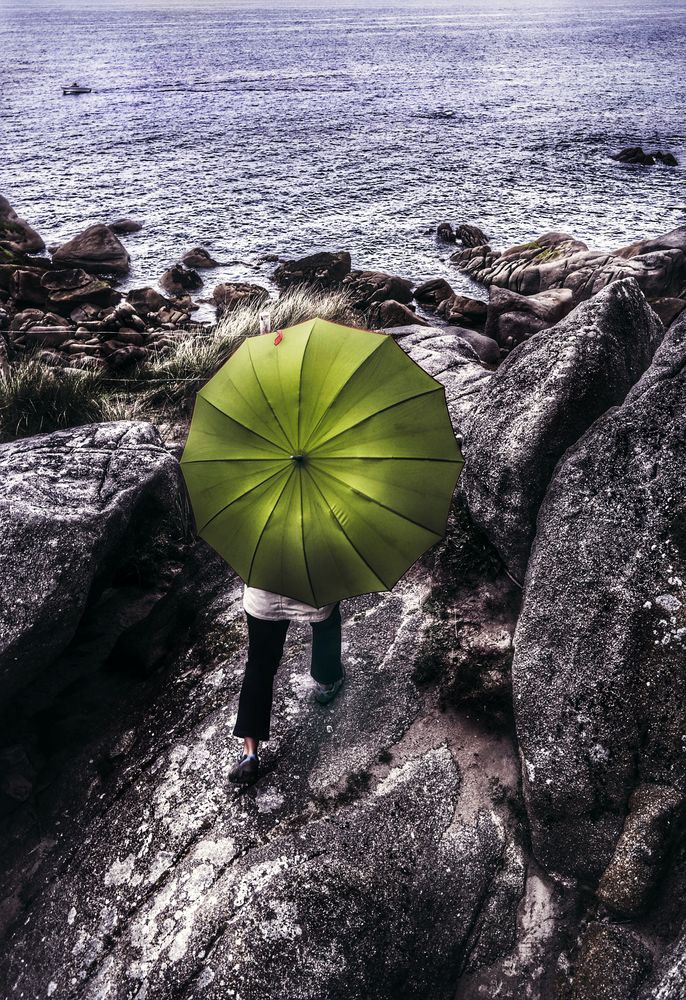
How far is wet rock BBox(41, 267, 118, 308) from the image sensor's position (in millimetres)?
17222

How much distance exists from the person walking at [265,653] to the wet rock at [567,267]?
12.3m

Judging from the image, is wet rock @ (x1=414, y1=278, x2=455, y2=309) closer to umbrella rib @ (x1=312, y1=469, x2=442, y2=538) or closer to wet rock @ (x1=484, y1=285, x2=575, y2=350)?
wet rock @ (x1=484, y1=285, x2=575, y2=350)

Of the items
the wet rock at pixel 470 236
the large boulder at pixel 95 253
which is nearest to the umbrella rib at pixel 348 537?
the large boulder at pixel 95 253

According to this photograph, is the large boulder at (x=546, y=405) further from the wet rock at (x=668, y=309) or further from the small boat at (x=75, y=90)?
the small boat at (x=75, y=90)

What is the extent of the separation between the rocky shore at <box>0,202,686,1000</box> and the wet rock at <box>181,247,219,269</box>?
15657 millimetres

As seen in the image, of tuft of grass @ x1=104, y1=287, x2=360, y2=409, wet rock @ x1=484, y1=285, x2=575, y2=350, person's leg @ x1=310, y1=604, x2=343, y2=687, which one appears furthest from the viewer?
wet rock @ x1=484, y1=285, x2=575, y2=350

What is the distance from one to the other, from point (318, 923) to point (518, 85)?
70364 mm

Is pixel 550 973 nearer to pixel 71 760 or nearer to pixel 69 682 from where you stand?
pixel 71 760

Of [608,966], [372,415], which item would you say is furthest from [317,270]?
[608,966]

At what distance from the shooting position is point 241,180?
31312mm

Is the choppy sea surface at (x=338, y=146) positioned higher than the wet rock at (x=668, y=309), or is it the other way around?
the choppy sea surface at (x=338, y=146)

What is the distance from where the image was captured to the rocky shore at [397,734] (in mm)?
4535

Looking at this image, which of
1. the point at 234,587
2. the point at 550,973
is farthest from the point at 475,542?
the point at 550,973

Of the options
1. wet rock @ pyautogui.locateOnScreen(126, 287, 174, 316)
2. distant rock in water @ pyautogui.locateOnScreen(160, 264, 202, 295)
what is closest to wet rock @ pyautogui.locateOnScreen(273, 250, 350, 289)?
distant rock in water @ pyautogui.locateOnScreen(160, 264, 202, 295)
